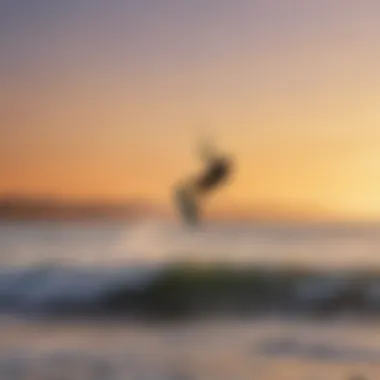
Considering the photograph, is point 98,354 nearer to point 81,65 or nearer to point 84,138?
point 84,138

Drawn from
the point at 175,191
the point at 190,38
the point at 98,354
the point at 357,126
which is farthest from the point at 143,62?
the point at 98,354

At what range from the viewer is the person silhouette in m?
1.23

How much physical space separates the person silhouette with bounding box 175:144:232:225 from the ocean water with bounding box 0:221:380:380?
0.16 feet

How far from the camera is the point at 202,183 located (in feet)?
4.05

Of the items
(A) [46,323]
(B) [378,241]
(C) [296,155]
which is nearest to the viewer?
(C) [296,155]

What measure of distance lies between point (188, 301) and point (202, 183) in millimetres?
513

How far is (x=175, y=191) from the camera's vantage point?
1244mm

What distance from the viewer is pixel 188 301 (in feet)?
5.46

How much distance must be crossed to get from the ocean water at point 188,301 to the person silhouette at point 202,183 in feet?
0.16

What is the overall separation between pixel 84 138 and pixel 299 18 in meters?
0.44

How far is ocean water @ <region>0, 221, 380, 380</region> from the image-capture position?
4.04 feet

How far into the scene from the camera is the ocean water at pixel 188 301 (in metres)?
1.23

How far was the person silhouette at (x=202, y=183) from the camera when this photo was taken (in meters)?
1.23

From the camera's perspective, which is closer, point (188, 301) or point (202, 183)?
point (202, 183)
